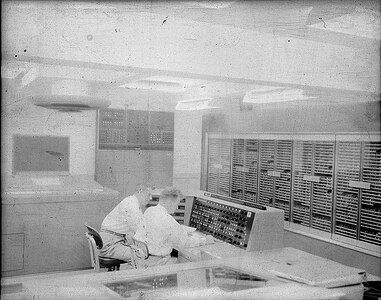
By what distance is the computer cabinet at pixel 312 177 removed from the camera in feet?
11.0

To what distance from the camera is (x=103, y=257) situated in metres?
3.29

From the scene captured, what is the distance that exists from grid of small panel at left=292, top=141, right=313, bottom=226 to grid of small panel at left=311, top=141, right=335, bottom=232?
63 mm

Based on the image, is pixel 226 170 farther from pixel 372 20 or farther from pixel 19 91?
pixel 19 91

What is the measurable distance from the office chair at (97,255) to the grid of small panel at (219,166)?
4.27 feet

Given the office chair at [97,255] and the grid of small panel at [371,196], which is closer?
the office chair at [97,255]

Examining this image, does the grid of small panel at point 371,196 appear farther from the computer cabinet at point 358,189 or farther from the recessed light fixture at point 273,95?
the recessed light fixture at point 273,95

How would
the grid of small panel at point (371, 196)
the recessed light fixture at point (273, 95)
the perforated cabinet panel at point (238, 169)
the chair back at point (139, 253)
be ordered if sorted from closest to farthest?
the chair back at point (139, 253) → the grid of small panel at point (371, 196) → the recessed light fixture at point (273, 95) → the perforated cabinet panel at point (238, 169)

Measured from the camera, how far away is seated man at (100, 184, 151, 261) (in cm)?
334

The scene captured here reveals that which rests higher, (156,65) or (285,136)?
(156,65)

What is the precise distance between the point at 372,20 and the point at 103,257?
2665mm

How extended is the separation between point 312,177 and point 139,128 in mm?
2289

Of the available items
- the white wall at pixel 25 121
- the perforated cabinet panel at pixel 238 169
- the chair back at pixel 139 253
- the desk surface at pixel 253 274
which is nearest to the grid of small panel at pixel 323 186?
the perforated cabinet panel at pixel 238 169

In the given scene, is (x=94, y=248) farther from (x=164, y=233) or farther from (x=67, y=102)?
(x=67, y=102)

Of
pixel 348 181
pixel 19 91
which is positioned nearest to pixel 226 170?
pixel 348 181
